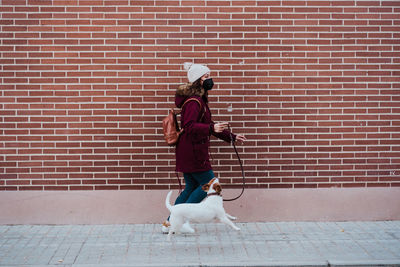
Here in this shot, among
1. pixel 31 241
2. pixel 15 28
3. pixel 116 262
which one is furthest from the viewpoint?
pixel 15 28

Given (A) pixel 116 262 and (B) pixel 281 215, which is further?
(B) pixel 281 215

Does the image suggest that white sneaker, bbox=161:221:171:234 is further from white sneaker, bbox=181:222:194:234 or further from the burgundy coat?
the burgundy coat

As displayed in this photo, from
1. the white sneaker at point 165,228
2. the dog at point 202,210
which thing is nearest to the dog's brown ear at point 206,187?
the dog at point 202,210

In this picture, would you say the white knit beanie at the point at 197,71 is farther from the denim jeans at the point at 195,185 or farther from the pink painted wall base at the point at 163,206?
the pink painted wall base at the point at 163,206

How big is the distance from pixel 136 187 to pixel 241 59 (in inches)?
88.9

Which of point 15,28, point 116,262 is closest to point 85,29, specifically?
point 15,28

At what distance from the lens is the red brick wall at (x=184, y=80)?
651cm

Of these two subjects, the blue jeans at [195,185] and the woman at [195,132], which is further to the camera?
the blue jeans at [195,185]

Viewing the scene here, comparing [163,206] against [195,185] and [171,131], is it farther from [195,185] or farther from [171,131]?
[171,131]

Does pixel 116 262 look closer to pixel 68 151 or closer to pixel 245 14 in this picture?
pixel 68 151

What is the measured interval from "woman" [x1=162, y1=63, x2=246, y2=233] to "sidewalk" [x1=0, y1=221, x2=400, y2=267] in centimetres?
52

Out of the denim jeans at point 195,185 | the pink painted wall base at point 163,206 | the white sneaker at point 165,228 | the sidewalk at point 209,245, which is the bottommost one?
the sidewalk at point 209,245

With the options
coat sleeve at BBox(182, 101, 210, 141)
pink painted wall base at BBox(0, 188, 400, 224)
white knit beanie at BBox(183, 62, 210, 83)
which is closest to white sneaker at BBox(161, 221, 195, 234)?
pink painted wall base at BBox(0, 188, 400, 224)

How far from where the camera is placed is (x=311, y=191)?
6.73 meters
